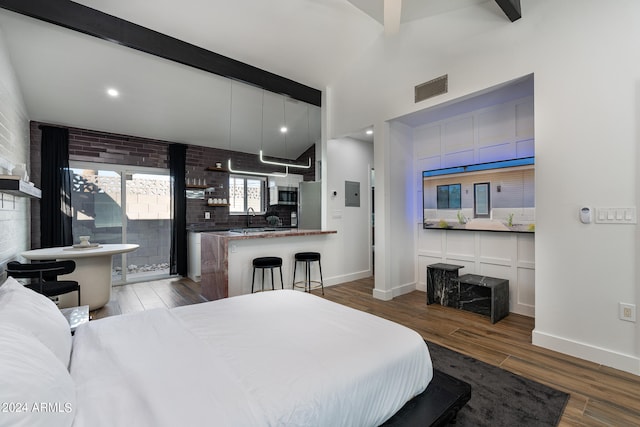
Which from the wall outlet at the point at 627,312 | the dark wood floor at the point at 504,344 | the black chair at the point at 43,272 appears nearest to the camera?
the dark wood floor at the point at 504,344

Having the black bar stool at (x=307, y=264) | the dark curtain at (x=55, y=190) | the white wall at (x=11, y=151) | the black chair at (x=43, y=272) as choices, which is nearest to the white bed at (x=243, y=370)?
the black chair at (x=43, y=272)

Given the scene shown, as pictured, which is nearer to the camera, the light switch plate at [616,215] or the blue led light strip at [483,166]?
the light switch plate at [616,215]

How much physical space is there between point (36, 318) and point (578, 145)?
393 centimetres

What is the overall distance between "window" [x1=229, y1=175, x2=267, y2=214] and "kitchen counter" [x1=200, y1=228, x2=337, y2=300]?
7.30 ft

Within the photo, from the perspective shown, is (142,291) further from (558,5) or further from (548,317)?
(558,5)

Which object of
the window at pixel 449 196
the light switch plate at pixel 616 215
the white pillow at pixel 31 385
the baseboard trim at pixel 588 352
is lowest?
the baseboard trim at pixel 588 352

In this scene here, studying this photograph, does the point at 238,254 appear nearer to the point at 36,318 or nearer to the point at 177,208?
the point at 177,208

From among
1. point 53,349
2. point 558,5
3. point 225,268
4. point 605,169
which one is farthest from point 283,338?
point 558,5

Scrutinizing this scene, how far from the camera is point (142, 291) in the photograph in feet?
15.6

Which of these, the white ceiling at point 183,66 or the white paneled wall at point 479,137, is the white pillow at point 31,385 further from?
the white paneled wall at point 479,137

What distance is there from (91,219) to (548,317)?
664 centimetres

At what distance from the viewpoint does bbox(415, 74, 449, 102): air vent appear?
349cm

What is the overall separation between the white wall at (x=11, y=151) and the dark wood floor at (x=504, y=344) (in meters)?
1.29

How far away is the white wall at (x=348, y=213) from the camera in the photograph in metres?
5.06
